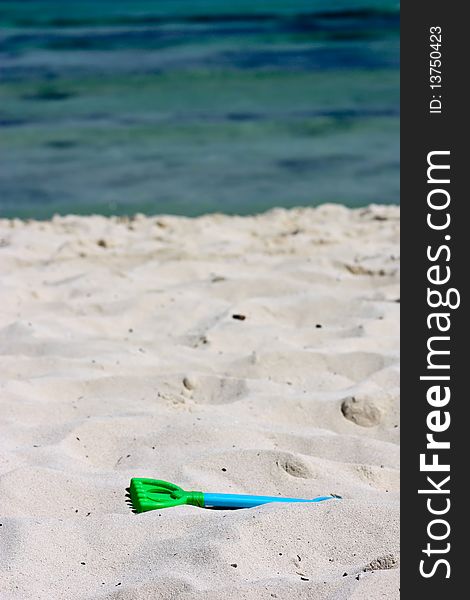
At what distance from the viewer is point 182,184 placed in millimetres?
6512

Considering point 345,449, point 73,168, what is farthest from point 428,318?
point 73,168

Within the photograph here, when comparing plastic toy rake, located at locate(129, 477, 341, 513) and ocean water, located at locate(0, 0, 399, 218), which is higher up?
ocean water, located at locate(0, 0, 399, 218)

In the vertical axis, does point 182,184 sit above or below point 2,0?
below

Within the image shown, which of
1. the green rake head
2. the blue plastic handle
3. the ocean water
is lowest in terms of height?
the blue plastic handle

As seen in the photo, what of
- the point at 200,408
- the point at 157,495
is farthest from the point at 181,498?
the point at 200,408

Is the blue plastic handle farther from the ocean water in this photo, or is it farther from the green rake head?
the ocean water

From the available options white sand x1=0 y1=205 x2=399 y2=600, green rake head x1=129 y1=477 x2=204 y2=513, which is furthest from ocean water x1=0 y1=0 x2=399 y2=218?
green rake head x1=129 y1=477 x2=204 y2=513

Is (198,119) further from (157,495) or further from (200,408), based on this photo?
(157,495)

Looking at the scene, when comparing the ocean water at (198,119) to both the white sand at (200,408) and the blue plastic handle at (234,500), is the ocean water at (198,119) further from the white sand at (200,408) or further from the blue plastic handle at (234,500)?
the blue plastic handle at (234,500)

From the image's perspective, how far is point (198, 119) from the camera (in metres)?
8.45

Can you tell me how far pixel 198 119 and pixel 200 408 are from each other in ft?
19.6

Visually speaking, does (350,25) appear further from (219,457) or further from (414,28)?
(219,457)

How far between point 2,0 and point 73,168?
16261 mm

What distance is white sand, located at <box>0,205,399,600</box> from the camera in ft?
6.13
